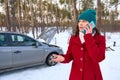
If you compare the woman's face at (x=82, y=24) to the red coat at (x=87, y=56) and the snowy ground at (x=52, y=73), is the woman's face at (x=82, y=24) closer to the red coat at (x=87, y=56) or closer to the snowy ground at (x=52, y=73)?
the red coat at (x=87, y=56)

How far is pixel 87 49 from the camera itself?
257cm

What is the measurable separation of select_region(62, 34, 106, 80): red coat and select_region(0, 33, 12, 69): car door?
4.56 m

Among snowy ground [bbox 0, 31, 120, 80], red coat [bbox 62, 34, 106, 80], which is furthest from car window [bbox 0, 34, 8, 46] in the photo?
red coat [bbox 62, 34, 106, 80]

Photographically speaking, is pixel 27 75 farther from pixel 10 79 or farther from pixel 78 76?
pixel 78 76

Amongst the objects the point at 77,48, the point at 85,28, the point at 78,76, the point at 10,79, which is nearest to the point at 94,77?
the point at 78,76

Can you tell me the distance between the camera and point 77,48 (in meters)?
2.72

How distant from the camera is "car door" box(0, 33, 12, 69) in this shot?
698 cm

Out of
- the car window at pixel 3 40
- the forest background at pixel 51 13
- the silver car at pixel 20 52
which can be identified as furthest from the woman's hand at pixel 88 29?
the forest background at pixel 51 13

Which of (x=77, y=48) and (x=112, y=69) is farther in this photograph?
(x=112, y=69)

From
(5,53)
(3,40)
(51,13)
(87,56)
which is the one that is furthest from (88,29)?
(51,13)

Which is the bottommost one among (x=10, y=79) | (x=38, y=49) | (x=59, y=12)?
(x=10, y=79)

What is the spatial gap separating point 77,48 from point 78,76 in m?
0.35

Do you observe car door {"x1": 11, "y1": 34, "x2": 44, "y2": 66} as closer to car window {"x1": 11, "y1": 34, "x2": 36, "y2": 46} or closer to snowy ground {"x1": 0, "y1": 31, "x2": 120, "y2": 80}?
car window {"x1": 11, "y1": 34, "x2": 36, "y2": 46}

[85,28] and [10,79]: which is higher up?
[85,28]
